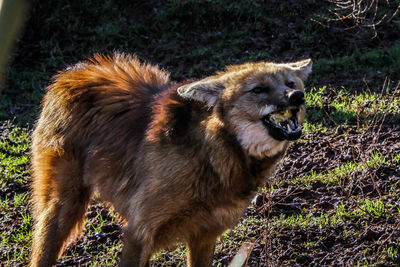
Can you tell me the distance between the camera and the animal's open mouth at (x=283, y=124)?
336cm

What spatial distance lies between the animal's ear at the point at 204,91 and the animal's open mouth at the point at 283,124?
0.37 m

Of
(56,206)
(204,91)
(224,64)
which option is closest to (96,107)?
(56,206)

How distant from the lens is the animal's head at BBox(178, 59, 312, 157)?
3389 millimetres

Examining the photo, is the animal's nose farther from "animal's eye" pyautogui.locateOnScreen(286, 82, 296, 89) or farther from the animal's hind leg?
the animal's hind leg

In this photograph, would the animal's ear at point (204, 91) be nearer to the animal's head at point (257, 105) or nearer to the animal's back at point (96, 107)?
the animal's head at point (257, 105)

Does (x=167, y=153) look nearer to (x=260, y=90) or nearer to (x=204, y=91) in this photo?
(x=204, y=91)

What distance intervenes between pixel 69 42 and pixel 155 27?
1366 mm

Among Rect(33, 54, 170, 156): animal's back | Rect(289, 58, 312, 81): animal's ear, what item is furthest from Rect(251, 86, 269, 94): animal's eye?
Rect(33, 54, 170, 156): animal's back

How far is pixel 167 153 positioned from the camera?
3557mm

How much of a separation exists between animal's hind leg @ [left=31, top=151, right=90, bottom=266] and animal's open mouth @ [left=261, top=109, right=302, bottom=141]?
1.57 m

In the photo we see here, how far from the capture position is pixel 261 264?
160 inches

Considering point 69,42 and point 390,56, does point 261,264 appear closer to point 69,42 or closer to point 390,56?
point 390,56

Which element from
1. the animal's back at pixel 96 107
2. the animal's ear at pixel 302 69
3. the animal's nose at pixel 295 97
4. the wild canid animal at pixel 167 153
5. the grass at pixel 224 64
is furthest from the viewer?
the grass at pixel 224 64

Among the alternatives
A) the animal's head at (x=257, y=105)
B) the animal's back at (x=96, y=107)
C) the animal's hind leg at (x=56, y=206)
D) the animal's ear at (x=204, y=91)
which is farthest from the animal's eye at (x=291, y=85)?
the animal's hind leg at (x=56, y=206)
